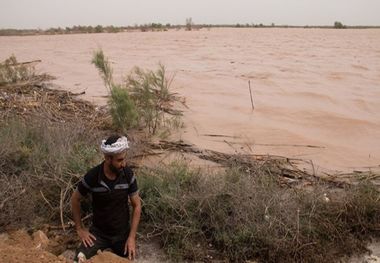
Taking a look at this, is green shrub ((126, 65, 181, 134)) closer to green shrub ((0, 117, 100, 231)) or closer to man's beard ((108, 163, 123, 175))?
green shrub ((0, 117, 100, 231))

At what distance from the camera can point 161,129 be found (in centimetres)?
659

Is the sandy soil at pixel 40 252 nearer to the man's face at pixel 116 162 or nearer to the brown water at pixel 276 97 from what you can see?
the man's face at pixel 116 162

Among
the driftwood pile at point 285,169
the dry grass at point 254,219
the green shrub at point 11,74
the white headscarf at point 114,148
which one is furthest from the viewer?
the green shrub at point 11,74

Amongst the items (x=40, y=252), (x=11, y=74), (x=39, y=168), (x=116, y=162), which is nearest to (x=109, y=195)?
(x=116, y=162)

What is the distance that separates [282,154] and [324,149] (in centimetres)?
64

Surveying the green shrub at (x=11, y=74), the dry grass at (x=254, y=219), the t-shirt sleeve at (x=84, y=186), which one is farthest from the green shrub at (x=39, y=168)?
the green shrub at (x=11, y=74)

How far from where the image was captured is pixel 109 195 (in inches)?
140

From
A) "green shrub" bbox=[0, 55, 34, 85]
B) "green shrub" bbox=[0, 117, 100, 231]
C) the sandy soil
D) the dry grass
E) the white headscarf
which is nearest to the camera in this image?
the sandy soil

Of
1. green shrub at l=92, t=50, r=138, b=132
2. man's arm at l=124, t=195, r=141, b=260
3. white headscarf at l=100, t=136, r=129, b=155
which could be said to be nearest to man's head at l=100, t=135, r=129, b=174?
white headscarf at l=100, t=136, r=129, b=155

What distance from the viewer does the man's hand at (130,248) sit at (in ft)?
11.6

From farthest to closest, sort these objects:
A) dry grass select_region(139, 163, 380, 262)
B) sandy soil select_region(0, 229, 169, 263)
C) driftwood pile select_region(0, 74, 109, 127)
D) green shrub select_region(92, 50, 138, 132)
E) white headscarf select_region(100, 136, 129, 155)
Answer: driftwood pile select_region(0, 74, 109, 127) → green shrub select_region(92, 50, 138, 132) → dry grass select_region(139, 163, 380, 262) → white headscarf select_region(100, 136, 129, 155) → sandy soil select_region(0, 229, 169, 263)

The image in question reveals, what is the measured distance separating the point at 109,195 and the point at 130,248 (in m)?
0.45

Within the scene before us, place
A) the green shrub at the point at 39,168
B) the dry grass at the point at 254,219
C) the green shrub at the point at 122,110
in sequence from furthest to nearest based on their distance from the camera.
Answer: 1. the green shrub at the point at 122,110
2. the green shrub at the point at 39,168
3. the dry grass at the point at 254,219

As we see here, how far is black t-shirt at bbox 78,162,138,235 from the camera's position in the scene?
3525 mm
